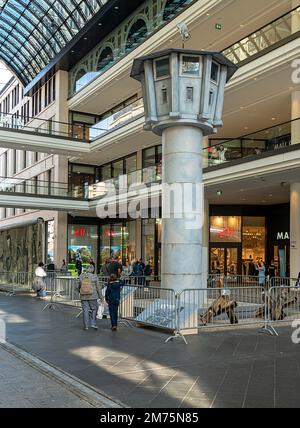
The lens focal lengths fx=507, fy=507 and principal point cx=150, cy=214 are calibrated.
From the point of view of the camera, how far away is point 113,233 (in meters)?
41.0

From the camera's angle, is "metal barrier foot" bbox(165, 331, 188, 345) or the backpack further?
the backpack

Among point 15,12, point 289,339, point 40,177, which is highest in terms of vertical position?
point 15,12

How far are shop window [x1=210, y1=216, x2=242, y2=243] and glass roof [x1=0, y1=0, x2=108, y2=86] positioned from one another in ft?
53.3

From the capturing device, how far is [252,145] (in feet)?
79.5

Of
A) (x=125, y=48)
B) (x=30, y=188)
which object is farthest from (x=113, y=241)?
(x=125, y=48)

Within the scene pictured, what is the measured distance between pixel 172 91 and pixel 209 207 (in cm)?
2133

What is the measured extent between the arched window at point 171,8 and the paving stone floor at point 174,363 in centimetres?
2087

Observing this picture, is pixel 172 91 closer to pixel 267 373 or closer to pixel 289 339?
pixel 289 339

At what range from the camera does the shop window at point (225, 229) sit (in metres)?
33.9

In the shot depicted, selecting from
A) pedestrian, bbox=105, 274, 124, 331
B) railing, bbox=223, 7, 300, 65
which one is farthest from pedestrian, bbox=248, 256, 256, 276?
pedestrian, bbox=105, 274, 124, 331

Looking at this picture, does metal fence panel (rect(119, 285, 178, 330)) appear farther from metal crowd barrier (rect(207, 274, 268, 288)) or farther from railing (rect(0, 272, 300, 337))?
metal crowd barrier (rect(207, 274, 268, 288))

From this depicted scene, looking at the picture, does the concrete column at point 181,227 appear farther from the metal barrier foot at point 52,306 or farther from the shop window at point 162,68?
the metal barrier foot at point 52,306

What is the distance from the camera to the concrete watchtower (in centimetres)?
1299

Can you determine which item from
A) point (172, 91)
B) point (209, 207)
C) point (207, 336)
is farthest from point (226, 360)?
point (209, 207)
